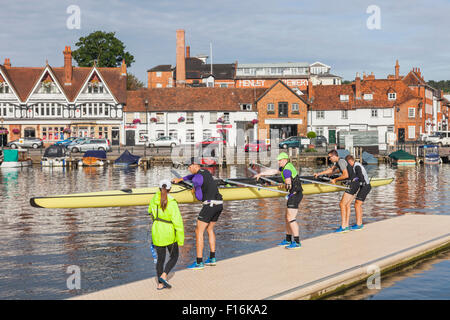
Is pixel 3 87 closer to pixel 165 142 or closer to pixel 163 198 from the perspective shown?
pixel 165 142

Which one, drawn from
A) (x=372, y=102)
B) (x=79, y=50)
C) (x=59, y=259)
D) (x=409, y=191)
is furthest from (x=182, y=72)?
(x=59, y=259)

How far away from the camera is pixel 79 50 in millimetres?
97938

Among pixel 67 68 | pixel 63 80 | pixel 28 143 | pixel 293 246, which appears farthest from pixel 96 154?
pixel 293 246

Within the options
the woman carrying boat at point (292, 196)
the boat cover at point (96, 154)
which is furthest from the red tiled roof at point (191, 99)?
the woman carrying boat at point (292, 196)

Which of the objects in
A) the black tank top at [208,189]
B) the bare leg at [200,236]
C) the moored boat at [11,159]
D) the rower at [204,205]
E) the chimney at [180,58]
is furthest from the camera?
the chimney at [180,58]

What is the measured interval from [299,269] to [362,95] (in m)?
73.2

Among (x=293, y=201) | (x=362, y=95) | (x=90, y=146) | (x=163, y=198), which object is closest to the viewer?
(x=163, y=198)

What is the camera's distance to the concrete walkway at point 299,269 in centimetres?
977

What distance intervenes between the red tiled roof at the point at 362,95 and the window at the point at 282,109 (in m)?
4.41

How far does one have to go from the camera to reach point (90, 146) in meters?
65.1

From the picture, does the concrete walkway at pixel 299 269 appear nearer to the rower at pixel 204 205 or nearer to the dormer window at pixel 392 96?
the rower at pixel 204 205

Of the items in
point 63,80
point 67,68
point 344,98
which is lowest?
point 344,98

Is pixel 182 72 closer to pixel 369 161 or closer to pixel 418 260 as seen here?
pixel 369 161

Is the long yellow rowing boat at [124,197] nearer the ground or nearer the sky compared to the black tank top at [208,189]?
nearer the ground
